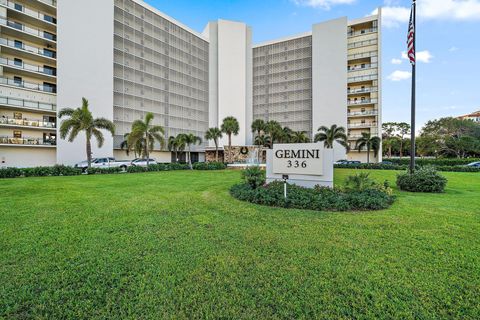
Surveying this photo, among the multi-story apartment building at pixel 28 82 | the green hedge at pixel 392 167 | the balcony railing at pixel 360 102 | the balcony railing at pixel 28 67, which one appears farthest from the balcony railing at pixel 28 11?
the balcony railing at pixel 360 102

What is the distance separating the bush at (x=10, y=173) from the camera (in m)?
18.0

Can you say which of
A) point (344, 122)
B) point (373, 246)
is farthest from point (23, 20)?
point (344, 122)

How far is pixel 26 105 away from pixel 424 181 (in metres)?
39.3

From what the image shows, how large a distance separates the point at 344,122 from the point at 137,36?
42.7 meters

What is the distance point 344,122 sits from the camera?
155ft

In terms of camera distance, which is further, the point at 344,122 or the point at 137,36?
the point at 344,122

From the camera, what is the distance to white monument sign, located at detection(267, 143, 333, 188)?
394 inches

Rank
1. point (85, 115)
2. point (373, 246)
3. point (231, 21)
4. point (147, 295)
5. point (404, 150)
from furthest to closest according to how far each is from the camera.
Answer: point (404, 150) < point (231, 21) < point (85, 115) < point (373, 246) < point (147, 295)

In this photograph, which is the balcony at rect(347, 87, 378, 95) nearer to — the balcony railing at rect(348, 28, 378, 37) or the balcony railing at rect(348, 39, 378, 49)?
the balcony railing at rect(348, 39, 378, 49)

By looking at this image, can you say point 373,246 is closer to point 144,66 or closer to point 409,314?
point 409,314

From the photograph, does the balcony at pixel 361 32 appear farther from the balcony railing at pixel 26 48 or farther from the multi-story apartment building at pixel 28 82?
the balcony railing at pixel 26 48

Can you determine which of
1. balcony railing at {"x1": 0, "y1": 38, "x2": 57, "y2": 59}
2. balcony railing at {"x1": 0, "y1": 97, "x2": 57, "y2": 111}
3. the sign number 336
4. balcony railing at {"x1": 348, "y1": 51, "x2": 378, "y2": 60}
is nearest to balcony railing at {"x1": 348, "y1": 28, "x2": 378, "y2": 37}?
balcony railing at {"x1": 348, "y1": 51, "x2": 378, "y2": 60}

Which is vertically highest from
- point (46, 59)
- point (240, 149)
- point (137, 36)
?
point (137, 36)

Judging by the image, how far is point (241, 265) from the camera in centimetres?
388
